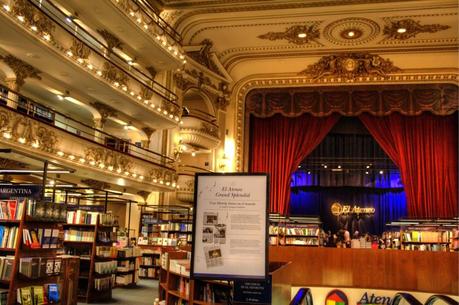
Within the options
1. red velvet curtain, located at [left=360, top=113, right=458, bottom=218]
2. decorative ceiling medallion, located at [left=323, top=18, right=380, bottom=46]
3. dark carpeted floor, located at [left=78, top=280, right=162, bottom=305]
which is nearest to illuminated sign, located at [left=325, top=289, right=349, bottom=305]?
dark carpeted floor, located at [left=78, top=280, right=162, bottom=305]

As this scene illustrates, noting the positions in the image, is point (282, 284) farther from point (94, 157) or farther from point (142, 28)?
point (142, 28)

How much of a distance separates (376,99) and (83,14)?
36.3ft

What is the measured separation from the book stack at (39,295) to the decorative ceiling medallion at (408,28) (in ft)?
45.5

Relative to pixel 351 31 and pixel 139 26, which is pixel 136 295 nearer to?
pixel 139 26

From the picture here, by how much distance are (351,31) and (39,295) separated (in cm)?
1397

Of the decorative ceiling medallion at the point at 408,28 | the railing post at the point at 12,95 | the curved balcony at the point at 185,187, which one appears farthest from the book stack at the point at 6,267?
the decorative ceiling medallion at the point at 408,28

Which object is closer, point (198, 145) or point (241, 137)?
point (198, 145)

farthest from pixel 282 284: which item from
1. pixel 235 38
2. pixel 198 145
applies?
pixel 235 38

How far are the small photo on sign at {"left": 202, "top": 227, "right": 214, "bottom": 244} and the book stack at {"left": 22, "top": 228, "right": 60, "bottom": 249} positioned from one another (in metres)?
3.32

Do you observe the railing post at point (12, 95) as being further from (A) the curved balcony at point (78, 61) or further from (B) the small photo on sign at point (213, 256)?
(B) the small photo on sign at point (213, 256)

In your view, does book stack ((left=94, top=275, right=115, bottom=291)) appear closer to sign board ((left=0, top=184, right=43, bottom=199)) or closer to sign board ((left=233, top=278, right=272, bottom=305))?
sign board ((left=0, top=184, right=43, bottom=199))

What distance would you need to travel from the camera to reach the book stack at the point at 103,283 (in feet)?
30.9

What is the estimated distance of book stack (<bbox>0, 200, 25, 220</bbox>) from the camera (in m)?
6.26

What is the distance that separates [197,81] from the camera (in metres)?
18.0
